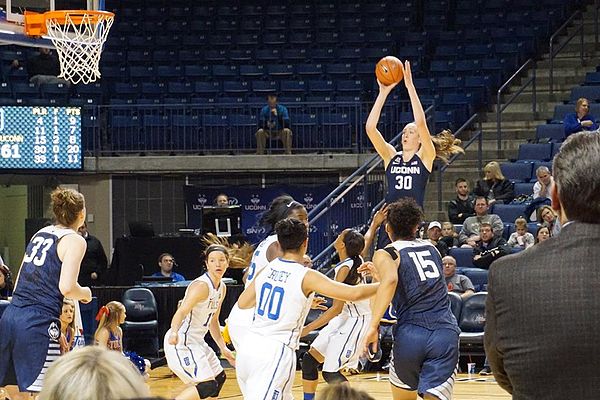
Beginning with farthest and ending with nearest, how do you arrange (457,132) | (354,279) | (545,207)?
(457,132)
(545,207)
(354,279)

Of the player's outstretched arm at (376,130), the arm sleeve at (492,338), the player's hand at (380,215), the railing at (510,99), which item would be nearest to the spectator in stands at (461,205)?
the railing at (510,99)

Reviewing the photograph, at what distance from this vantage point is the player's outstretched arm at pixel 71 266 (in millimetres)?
6859

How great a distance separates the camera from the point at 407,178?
30.3 ft

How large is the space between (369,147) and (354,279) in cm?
991

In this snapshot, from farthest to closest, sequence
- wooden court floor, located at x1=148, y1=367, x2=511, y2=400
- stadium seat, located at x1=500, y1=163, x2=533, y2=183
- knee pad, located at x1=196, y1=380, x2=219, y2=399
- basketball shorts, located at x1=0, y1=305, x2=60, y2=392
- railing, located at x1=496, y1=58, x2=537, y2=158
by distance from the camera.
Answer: railing, located at x1=496, y1=58, x2=537, y2=158 < stadium seat, located at x1=500, y1=163, x2=533, y2=183 < wooden court floor, located at x1=148, y1=367, x2=511, y2=400 < knee pad, located at x1=196, y1=380, x2=219, y2=399 < basketball shorts, located at x1=0, y1=305, x2=60, y2=392

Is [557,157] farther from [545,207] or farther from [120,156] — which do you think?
[120,156]

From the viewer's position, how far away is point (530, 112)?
61.3 feet

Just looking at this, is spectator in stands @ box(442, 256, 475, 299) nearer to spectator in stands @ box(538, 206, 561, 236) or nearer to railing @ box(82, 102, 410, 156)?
spectator in stands @ box(538, 206, 561, 236)

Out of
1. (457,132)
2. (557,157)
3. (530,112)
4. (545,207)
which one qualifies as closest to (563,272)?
(557,157)

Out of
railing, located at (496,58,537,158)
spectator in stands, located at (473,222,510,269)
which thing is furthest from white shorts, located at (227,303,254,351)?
railing, located at (496,58,537,158)

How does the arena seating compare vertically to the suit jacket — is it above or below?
above

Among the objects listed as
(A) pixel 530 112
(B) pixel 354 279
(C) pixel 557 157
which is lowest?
(B) pixel 354 279

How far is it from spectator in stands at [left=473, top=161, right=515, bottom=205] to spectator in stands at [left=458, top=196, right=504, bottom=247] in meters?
0.69

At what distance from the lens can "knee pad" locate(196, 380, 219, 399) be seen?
26.9 feet
